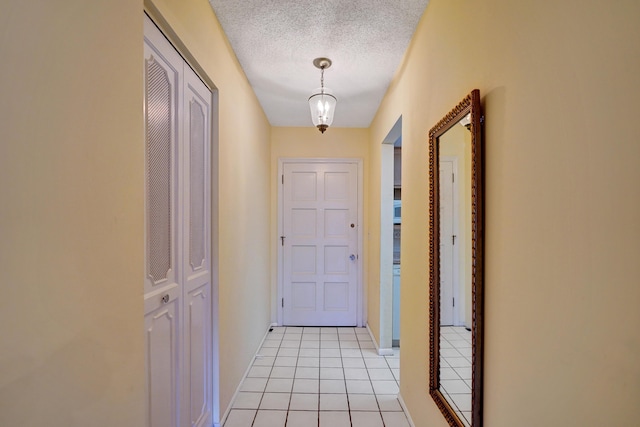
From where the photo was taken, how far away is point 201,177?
6.10 feet

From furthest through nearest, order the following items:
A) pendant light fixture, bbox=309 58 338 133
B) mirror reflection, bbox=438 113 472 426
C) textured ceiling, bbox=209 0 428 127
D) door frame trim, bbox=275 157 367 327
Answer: door frame trim, bbox=275 157 367 327 → pendant light fixture, bbox=309 58 338 133 → textured ceiling, bbox=209 0 428 127 → mirror reflection, bbox=438 113 472 426

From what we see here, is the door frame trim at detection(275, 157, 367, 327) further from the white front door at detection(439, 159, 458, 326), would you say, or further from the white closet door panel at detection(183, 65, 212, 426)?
the white front door at detection(439, 159, 458, 326)

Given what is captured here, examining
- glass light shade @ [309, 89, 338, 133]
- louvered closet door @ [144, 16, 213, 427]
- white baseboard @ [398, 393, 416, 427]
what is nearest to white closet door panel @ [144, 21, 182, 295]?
louvered closet door @ [144, 16, 213, 427]

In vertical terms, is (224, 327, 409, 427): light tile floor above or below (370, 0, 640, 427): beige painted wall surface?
below

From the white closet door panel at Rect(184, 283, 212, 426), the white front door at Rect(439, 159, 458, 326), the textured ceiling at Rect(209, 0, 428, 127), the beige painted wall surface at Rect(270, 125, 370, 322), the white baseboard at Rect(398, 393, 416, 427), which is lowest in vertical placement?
the white baseboard at Rect(398, 393, 416, 427)

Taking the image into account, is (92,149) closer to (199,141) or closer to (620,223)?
(199,141)

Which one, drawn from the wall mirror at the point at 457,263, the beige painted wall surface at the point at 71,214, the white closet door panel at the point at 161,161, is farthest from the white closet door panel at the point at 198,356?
the wall mirror at the point at 457,263

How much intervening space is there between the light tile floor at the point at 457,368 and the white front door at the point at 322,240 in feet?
8.30

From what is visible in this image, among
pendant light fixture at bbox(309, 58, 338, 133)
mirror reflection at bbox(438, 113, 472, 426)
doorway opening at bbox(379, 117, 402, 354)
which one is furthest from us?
doorway opening at bbox(379, 117, 402, 354)

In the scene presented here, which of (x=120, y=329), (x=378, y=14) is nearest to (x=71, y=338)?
(x=120, y=329)

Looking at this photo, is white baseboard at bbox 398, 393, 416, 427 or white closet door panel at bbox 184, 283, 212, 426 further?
white baseboard at bbox 398, 393, 416, 427

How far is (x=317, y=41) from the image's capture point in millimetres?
2152

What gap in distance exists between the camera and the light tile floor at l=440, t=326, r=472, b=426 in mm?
1273

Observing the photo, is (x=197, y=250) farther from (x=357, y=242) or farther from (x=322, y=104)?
(x=357, y=242)
